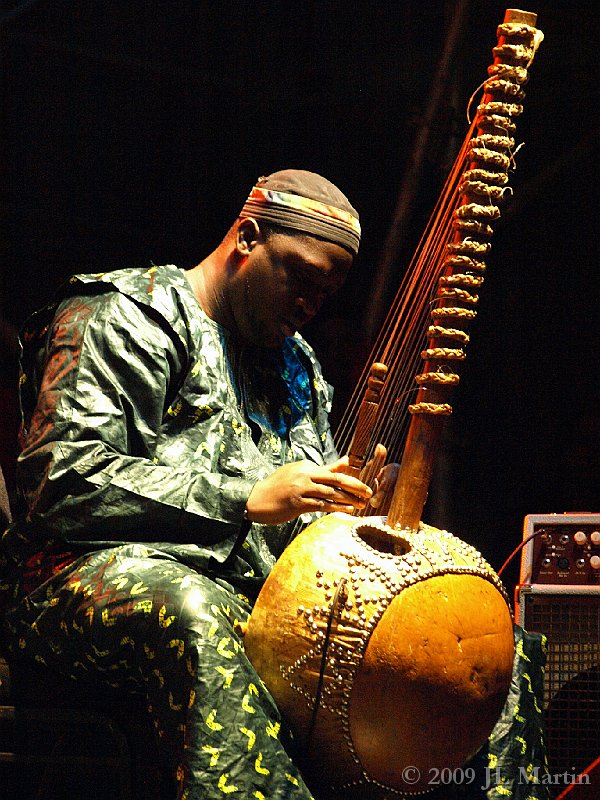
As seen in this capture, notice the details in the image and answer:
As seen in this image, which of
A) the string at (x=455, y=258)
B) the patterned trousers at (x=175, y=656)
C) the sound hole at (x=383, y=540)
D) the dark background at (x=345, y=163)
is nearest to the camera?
the patterned trousers at (x=175, y=656)

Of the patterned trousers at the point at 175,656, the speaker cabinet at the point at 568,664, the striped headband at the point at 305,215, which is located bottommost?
the speaker cabinet at the point at 568,664

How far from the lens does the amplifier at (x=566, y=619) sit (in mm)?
2922

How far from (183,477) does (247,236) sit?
628 millimetres

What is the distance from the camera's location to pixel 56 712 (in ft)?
6.72

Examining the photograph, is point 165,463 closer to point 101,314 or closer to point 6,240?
point 101,314

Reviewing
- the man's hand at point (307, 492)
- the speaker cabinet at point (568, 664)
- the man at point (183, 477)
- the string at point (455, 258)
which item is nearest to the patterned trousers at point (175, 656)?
the man at point (183, 477)

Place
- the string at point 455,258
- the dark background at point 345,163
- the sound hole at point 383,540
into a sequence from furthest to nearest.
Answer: the dark background at point 345,163
the string at point 455,258
the sound hole at point 383,540

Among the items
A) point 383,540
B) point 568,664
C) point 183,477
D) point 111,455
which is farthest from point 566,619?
point 111,455

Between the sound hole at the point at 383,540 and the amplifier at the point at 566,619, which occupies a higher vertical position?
the sound hole at the point at 383,540

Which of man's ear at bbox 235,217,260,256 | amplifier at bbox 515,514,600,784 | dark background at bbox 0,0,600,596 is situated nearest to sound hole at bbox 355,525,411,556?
man's ear at bbox 235,217,260,256

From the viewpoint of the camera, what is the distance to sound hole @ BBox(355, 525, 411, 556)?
192cm

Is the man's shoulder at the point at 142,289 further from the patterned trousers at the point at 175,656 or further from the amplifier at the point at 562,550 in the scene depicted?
the amplifier at the point at 562,550

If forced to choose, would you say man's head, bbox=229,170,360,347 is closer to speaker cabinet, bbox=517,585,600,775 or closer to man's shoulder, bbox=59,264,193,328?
man's shoulder, bbox=59,264,193,328

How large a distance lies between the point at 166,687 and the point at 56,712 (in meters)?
0.31
